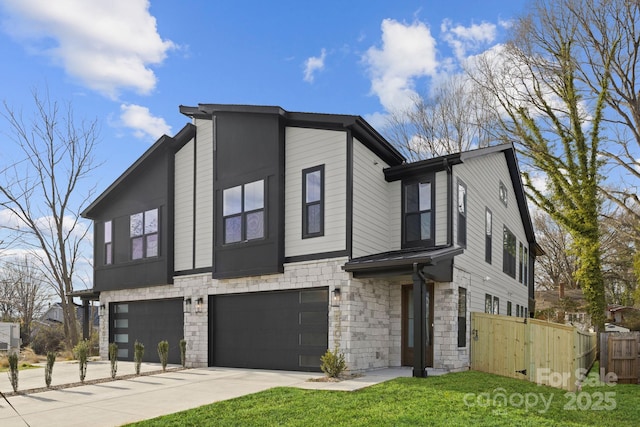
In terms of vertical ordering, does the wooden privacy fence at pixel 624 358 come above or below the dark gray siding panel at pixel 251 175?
below

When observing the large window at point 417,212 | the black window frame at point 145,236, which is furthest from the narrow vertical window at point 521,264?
the black window frame at point 145,236

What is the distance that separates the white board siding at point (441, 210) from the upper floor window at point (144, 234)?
29.1 feet

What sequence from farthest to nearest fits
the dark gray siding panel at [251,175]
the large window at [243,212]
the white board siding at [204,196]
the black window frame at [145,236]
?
the black window frame at [145,236] < the white board siding at [204,196] < the large window at [243,212] < the dark gray siding panel at [251,175]

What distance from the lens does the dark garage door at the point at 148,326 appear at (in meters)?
17.2

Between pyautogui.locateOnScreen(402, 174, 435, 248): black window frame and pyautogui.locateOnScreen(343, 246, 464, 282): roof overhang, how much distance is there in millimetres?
705

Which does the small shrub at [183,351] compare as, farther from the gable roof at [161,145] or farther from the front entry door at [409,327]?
the gable roof at [161,145]

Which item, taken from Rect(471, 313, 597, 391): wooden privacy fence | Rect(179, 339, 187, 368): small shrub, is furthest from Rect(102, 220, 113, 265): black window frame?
Rect(471, 313, 597, 391): wooden privacy fence

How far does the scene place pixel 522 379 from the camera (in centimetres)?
1266

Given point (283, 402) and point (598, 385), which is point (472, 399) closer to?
point (283, 402)

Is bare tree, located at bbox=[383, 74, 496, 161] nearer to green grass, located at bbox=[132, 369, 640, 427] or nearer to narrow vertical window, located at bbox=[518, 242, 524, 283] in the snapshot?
narrow vertical window, located at bbox=[518, 242, 524, 283]

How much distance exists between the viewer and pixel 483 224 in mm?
16938

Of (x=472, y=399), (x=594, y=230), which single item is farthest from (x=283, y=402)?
(x=594, y=230)

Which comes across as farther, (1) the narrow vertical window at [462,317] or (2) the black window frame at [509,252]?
(2) the black window frame at [509,252]

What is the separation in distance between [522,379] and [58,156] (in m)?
22.9
